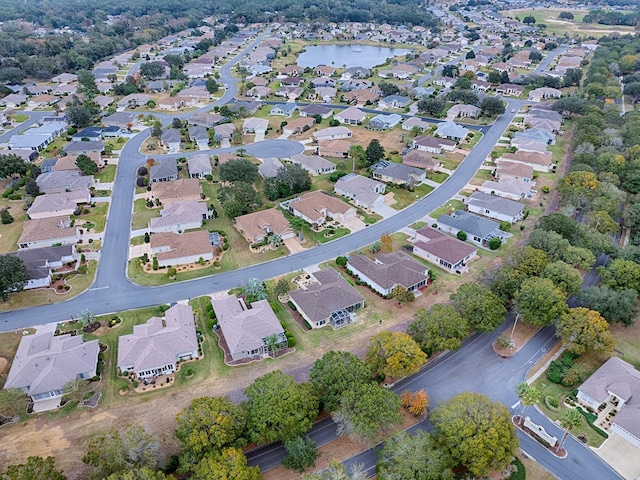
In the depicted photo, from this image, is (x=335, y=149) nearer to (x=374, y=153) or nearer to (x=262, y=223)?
(x=374, y=153)

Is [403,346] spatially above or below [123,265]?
above

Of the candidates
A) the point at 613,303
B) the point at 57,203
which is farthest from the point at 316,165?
the point at 613,303

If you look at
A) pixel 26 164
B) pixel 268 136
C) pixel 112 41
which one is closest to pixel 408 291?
pixel 268 136

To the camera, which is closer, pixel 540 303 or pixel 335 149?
pixel 540 303

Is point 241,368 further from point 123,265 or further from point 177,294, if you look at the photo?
point 123,265

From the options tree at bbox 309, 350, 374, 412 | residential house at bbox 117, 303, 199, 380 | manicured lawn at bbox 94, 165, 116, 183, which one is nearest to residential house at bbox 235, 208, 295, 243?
residential house at bbox 117, 303, 199, 380

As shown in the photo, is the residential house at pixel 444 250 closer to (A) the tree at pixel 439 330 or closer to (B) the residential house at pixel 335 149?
(A) the tree at pixel 439 330
